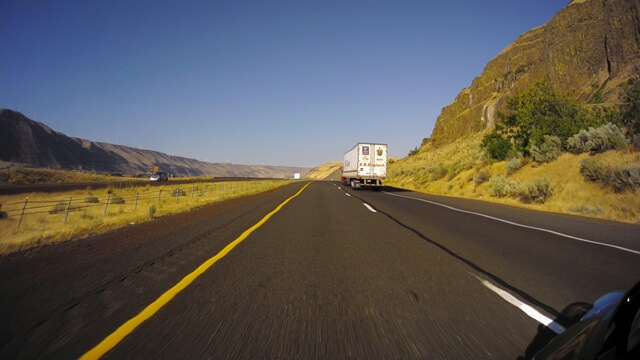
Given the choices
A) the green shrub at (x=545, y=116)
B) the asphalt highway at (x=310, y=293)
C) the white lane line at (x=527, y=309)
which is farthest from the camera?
the green shrub at (x=545, y=116)

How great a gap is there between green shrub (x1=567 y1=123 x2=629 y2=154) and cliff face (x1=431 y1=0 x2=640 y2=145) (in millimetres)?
31461

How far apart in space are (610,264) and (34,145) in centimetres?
16163

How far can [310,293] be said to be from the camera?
14.8 feet

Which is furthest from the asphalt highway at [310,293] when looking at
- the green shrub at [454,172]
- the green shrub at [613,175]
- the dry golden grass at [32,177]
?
the dry golden grass at [32,177]

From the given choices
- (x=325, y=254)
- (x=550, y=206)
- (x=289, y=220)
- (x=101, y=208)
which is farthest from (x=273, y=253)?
(x=101, y=208)

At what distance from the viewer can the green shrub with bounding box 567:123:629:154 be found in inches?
715

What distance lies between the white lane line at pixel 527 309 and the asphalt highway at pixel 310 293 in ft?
0.08

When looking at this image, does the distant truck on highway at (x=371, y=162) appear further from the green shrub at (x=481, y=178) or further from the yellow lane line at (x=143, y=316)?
the yellow lane line at (x=143, y=316)

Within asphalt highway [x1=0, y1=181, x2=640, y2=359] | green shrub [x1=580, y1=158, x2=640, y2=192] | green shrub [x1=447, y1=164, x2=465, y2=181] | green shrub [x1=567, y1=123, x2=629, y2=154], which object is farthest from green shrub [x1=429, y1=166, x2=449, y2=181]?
asphalt highway [x1=0, y1=181, x2=640, y2=359]

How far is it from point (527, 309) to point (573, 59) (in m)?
73.0

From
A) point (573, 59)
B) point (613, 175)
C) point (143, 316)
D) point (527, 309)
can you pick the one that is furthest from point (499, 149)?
point (573, 59)

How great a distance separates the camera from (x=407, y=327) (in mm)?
3457

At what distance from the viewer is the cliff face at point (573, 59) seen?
170ft

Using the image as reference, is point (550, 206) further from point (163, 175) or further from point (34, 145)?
point (34, 145)
